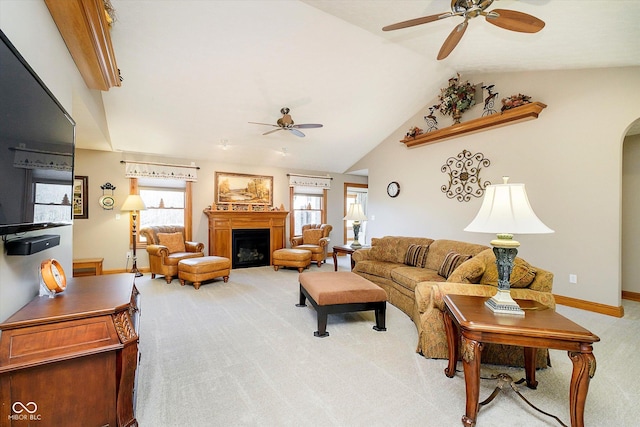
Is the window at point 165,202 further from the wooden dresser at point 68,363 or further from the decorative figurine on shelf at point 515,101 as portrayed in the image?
→ the decorative figurine on shelf at point 515,101

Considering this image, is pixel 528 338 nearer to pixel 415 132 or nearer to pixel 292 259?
pixel 292 259

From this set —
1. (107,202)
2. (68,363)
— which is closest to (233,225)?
(107,202)

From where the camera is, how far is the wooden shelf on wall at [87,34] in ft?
5.34

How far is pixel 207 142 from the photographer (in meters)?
5.45

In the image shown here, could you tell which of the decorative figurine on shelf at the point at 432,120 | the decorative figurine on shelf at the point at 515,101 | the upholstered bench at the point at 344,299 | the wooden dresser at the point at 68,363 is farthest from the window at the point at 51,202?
the decorative figurine on shelf at the point at 432,120

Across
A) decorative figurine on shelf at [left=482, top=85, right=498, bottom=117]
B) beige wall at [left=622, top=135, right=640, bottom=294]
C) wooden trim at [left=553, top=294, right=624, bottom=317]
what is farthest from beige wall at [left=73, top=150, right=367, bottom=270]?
beige wall at [left=622, top=135, right=640, bottom=294]

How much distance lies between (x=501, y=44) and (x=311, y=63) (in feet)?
7.95

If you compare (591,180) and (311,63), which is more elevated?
(311,63)

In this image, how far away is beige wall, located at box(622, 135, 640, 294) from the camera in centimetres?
403

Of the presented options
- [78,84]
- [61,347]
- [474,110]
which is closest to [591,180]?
[474,110]

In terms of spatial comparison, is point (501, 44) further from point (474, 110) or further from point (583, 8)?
point (474, 110)

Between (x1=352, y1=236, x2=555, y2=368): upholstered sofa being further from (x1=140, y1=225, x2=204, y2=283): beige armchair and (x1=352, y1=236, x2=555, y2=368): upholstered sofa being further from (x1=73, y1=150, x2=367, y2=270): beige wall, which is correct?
(x1=73, y1=150, x2=367, y2=270): beige wall

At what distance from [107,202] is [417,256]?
563 centimetres

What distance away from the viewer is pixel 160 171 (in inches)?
218
